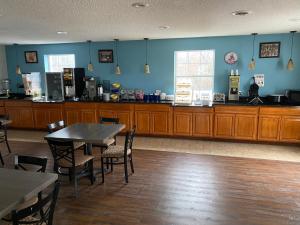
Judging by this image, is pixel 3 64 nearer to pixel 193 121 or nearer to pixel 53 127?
pixel 53 127

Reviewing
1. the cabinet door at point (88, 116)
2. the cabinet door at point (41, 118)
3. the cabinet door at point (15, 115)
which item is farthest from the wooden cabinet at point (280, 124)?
the cabinet door at point (15, 115)

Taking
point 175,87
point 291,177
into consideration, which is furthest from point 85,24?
point 291,177

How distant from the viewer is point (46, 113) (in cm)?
646

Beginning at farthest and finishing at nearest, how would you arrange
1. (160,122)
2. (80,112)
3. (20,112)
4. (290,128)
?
(20,112)
(80,112)
(160,122)
(290,128)

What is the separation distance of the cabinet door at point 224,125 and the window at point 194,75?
689 millimetres

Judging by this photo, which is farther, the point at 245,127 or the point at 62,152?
the point at 245,127

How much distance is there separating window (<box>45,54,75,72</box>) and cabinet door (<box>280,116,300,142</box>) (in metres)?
5.52

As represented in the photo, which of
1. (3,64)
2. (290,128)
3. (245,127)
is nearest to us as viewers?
(290,128)

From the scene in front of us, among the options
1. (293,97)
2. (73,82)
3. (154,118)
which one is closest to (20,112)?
(73,82)

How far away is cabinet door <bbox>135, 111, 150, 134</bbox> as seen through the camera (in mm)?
5879

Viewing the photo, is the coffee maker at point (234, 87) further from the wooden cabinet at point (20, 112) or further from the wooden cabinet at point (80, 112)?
the wooden cabinet at point (20, 112)

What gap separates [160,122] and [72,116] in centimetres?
232

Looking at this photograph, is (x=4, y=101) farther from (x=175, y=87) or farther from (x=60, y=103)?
(x=175, y=87)

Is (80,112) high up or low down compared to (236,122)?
up
